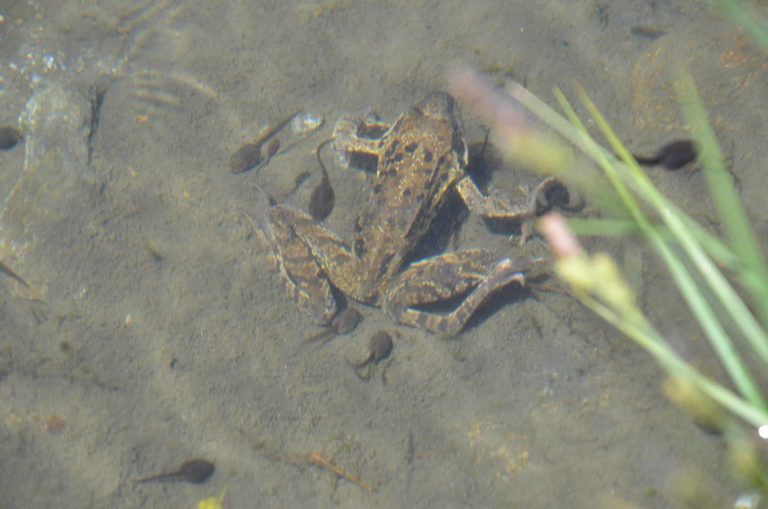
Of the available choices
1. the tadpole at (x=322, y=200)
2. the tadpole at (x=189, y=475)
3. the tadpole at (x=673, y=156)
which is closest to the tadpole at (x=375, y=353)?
the tadpole at (x=322, y=200)

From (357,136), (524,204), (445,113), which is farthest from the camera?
(357,136)

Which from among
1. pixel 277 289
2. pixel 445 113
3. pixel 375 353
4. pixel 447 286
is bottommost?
pixel 375 353

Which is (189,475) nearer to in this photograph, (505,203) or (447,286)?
(447,286)

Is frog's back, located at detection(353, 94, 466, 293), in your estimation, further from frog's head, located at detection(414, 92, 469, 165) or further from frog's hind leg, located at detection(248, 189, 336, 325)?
frog's hind leg, located at detection(248, 189, 336, 325)

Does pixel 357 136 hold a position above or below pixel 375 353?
above

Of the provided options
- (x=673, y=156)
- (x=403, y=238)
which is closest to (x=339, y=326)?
→ (x=403, y=238)

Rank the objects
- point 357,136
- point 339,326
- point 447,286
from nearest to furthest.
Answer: point 447,286 → point 339,326 → point 357,136

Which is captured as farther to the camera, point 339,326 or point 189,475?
point 339,326
